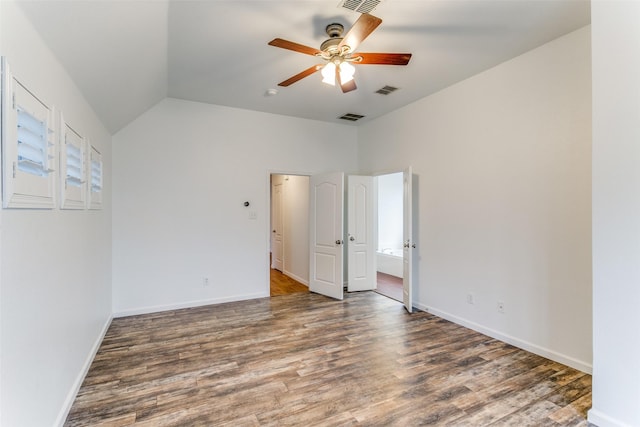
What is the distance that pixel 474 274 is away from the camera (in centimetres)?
373

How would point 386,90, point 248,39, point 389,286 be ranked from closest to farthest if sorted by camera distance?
point 248,39 < point 386,90 < point 389,286

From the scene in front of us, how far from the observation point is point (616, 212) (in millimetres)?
2018

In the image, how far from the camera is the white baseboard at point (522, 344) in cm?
277

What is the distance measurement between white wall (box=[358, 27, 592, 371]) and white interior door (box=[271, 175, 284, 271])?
3.69 m

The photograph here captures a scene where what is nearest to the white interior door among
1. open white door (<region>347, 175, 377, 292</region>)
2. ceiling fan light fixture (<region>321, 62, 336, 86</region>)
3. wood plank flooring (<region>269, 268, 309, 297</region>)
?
wood plank flooring (<region>269, 268, 309, 297</region>)

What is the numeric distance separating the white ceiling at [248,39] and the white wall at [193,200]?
1.81 ft

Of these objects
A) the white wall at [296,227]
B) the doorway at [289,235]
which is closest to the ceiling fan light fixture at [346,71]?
the doorway at [289,235]

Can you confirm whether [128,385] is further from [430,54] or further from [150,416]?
[430,54]

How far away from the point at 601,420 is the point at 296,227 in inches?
202

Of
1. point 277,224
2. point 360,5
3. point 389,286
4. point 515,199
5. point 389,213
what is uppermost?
point 360,5

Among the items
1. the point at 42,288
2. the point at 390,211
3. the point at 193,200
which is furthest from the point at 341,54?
the point at 390,211

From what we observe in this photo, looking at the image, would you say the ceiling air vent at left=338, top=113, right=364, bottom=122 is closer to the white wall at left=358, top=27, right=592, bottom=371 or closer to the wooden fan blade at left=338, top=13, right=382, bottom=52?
the white wall at left=358, top=27, right=592, bottom=371

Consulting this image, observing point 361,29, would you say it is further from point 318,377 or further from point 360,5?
point 318,377

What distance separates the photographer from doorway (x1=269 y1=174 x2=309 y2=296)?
5.98 m
